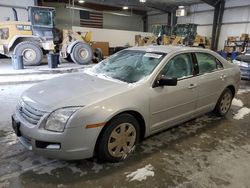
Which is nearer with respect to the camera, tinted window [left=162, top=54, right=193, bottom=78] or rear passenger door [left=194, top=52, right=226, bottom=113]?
tinted window [left=162, top=54, right=193, bottom=78]

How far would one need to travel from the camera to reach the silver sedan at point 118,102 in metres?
2.16

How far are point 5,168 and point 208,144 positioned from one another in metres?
2.61

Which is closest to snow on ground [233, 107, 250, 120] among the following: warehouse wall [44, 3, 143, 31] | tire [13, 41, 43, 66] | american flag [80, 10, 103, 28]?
tire [13, 41, 43, 66]

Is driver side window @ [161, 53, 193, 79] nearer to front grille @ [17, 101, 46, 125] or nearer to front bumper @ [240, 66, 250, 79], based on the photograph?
front grille @ [17, 101, 46, 125]

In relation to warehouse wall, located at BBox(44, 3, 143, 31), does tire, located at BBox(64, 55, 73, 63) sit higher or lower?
lower

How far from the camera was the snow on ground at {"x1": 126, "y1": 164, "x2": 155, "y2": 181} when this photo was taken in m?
2.31

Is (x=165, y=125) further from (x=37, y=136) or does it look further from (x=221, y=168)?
(x=37, y=136)

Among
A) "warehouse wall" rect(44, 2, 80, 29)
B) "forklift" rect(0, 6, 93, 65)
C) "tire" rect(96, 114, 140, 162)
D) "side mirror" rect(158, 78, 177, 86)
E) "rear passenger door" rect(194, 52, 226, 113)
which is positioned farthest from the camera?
"warehouse wall" rect(44, 2, 80, 29)

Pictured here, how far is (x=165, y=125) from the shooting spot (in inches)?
119

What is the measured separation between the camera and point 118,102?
236 cm

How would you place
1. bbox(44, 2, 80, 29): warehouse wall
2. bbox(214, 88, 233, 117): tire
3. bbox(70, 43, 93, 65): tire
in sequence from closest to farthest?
bbox(214, 88, 233, 117): tire → bbox(70, 43, 93, 65): tire → bbox(44, 2, 80, 29): warehouse wall

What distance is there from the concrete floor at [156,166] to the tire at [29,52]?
22.6 ft

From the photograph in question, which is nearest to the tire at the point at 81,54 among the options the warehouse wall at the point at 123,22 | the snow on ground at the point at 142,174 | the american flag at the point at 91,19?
the snow on ground at the point at 142,174

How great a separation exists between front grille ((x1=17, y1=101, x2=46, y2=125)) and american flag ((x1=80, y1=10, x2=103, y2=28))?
695 inches
